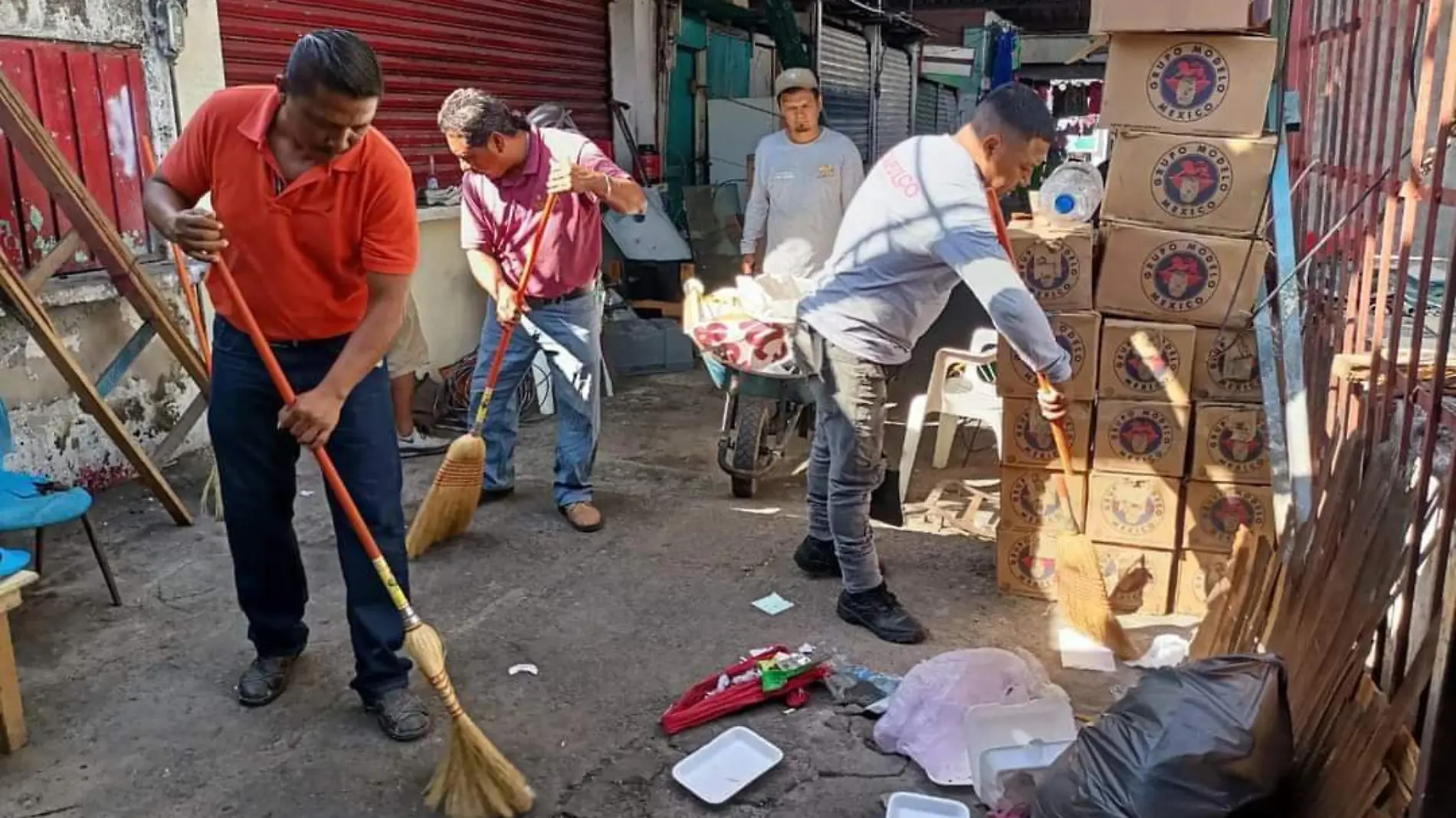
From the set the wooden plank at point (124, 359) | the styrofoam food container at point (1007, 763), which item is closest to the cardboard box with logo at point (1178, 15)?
the styrofoam food container at point (1007, 763)

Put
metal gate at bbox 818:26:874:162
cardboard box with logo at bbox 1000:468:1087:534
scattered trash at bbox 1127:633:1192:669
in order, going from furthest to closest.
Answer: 1. metal gate at bbox 818:26:874:162
2. cardboard box with logo at bbox 1000:468:1087:534
3. scattered trash at bbox 1127:633:1192:669

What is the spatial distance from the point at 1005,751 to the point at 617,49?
749 centimetres

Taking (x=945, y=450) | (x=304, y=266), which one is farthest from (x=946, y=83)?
(x=304, y=266)

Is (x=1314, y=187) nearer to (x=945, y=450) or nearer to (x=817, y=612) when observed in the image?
(x=945, y=450)

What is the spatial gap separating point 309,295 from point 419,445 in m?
3.05

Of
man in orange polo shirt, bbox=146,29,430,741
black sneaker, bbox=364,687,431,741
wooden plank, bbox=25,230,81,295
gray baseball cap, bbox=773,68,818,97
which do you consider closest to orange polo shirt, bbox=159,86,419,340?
man in orange polo shirt, bbox=146,29,430,741

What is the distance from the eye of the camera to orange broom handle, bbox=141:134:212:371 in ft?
16.1

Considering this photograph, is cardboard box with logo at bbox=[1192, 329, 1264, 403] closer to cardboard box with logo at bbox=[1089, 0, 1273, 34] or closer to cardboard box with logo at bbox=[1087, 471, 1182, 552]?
cardboard box with logo at bbox=[1087, 471, 1182, 552]

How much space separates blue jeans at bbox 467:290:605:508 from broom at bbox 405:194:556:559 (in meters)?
0.25

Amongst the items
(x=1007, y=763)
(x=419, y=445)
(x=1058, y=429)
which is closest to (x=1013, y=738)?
(x=1007, y=763)

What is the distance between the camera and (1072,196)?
13.8 feet

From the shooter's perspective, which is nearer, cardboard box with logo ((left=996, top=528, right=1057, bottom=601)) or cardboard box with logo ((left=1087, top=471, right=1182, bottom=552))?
cardboard box with logo ((left=1087, top=471, right=1182, bottom=552))

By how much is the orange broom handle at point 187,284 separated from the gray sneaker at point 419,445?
1.08 m

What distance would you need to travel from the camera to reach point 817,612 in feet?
13.0
